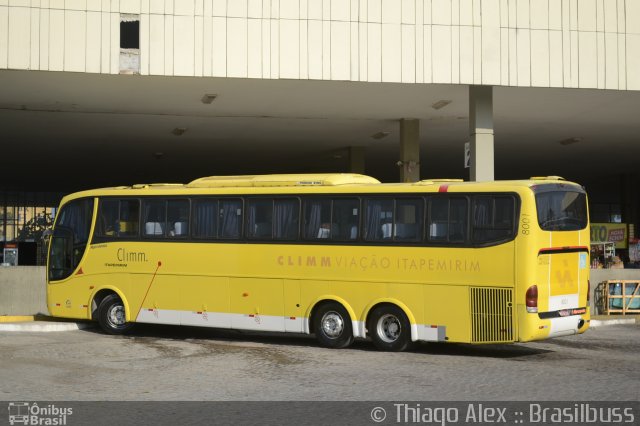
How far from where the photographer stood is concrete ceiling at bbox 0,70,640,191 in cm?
2220

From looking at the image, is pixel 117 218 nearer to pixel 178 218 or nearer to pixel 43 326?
pixel 178 218

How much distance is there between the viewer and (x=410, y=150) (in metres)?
27.1

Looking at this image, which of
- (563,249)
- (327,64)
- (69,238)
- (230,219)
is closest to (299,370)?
(563,249)

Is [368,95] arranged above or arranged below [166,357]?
above

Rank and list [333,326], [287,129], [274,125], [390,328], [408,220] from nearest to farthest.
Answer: [408,220] < [390,328] < [333,326] < [274,125] < [287,129]

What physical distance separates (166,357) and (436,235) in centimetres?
492

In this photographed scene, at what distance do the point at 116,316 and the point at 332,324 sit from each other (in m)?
5.12

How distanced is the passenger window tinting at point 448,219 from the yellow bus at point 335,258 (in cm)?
2

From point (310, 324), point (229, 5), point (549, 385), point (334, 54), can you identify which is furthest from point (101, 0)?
point (549, 385)

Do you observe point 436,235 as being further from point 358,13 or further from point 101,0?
point 101,0

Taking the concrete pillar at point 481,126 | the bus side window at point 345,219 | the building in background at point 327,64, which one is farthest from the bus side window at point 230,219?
the concrete pillar at point 481,126

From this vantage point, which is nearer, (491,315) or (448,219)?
(491,315)

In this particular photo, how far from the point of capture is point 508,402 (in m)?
10.0

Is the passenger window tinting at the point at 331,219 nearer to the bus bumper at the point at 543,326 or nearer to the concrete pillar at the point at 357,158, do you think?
the bus bumper at the point at 543,326
